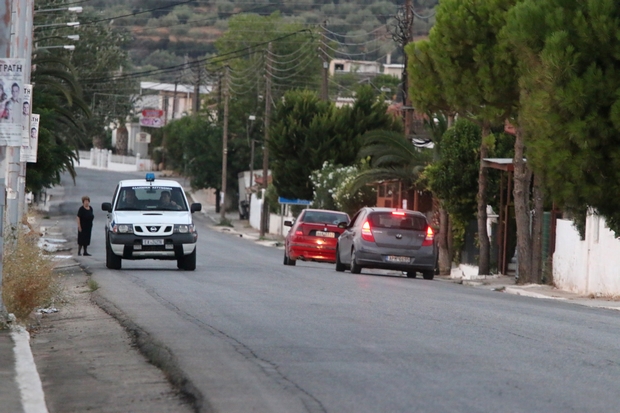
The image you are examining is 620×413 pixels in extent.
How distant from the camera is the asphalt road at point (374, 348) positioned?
29.2 ft

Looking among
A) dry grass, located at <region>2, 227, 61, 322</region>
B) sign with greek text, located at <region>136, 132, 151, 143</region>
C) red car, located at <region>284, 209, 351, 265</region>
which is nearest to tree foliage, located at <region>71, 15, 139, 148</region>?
sign with greek text, located at <region>136, 132, 151, 143</region>

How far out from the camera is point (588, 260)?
24.8 meters

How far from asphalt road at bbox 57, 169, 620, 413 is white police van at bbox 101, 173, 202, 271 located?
409cm

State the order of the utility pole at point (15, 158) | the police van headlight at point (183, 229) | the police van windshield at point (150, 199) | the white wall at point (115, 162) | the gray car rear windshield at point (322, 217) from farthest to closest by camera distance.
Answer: the white wall at point (115, 162)
the gray car rear windshield at point (322, 217)
the police van windshield at point (150, 199)
the police van headlight at point (183, 229)
the utility pole at point (15, 158)

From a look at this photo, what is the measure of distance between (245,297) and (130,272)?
25.3 ft

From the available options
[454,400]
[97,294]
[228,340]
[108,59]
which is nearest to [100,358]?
[228,340]

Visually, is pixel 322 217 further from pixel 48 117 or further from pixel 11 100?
pixel 11 100

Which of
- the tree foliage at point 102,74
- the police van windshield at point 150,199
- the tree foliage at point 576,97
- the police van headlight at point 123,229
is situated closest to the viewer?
the tree foliage at point 576,97

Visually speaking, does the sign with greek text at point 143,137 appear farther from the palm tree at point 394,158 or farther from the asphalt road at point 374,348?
the asphalt road at point 374,348

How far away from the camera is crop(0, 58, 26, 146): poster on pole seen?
1286 centimetres

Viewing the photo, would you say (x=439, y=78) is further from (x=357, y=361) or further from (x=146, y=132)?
(x=146, y=132)

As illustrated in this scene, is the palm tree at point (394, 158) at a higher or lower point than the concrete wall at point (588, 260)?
higher

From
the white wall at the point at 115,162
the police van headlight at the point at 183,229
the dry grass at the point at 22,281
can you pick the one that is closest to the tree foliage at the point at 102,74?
the white wall at the point at 115,162

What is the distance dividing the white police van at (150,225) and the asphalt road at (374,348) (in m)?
4.09
